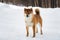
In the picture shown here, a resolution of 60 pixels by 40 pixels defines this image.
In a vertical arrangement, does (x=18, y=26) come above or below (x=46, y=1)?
below

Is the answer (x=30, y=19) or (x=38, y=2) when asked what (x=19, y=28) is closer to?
(x=30, y=19)

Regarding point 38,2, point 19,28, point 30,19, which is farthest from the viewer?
point 38,2

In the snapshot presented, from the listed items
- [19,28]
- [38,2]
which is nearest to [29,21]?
[19,28]

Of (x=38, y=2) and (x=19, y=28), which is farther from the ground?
(x=38, y=2)

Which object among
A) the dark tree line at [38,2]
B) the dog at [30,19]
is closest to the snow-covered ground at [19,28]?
the dog at [30,19]

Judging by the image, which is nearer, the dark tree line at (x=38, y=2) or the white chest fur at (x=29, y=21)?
the white chest fur at (x=29, y=21)

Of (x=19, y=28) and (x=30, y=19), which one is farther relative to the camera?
(x=19, y=28)

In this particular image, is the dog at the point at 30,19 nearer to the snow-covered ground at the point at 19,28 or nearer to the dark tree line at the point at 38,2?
the snow-covered ground at the point at 19,28

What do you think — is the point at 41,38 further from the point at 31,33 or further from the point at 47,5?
the point at 47,5

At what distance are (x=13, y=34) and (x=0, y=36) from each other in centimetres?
9

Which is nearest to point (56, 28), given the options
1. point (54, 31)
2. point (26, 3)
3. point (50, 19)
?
point (54, 31)

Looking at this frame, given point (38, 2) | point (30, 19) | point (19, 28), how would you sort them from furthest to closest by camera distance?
point (38, 2)
point (19, 28)
point (30, 19)

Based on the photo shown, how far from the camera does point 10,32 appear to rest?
3.75 feet

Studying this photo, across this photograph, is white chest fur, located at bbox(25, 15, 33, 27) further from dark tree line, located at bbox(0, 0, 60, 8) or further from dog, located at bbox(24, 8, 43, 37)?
dark tree line, located at bbox(0, 0, 60, 8)
